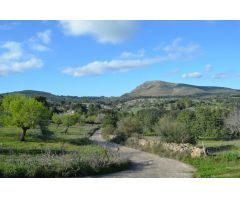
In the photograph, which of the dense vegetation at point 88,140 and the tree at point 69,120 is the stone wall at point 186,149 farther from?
the tree at point 69,120

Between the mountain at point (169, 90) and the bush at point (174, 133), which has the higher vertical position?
the mountain at point (169, 90)

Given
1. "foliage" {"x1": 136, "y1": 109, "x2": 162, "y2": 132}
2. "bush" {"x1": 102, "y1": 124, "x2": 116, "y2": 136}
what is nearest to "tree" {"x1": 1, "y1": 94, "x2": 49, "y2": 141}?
"bush" {"x1": 102, "y1": 124, "x2": 116, "y2": 136}

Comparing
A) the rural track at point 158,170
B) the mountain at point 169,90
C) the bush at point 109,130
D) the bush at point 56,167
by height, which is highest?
the mountain at point 169,90

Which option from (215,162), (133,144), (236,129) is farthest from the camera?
(236,129)

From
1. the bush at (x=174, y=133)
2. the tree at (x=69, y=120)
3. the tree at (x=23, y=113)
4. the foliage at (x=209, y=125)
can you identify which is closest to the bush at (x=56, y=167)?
the bush at (x=174, y=133)

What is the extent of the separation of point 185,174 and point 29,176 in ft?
25.0

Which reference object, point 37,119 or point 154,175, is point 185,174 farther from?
point 37,119

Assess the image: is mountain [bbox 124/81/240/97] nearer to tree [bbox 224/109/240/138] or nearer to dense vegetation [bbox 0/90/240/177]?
dense vegetation [bbox 0/90/240/177]

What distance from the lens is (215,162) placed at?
87.6 ft

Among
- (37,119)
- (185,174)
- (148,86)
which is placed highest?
(148,86)

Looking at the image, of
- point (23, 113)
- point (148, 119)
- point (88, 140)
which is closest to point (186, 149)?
point (88, 140)

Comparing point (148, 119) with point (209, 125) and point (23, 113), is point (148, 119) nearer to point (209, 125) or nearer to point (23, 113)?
point (209, 125)

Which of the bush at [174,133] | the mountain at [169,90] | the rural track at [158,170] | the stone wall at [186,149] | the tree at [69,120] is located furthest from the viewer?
the mountain at [169,90]
